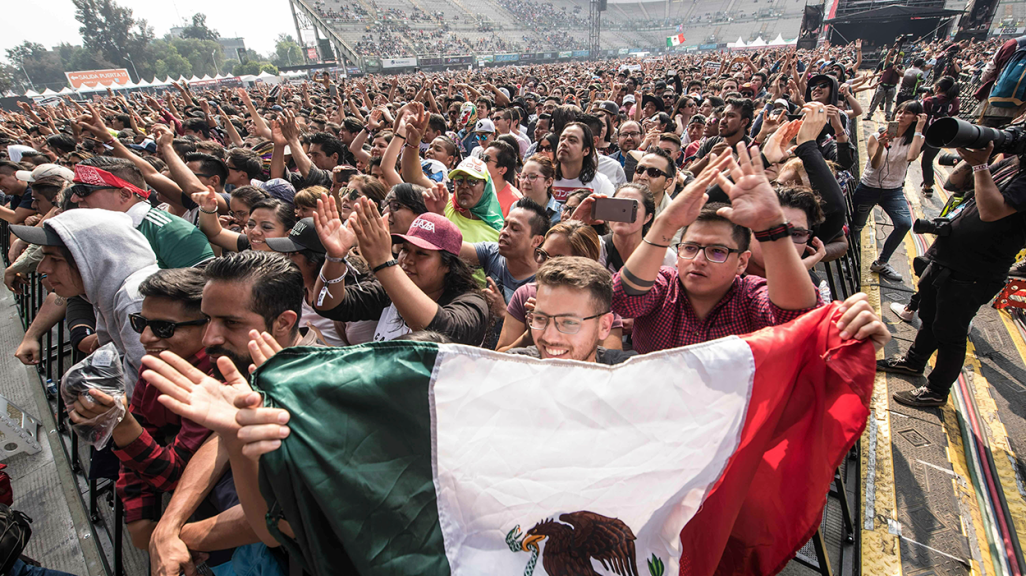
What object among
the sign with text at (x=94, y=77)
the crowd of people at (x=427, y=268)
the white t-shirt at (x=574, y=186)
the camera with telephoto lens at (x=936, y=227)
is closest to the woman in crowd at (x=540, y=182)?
the crowd of people at (x=427, y=268)

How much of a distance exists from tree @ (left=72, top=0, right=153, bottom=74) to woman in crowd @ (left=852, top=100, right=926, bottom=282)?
95828mm

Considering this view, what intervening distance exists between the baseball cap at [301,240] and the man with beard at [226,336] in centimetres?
73

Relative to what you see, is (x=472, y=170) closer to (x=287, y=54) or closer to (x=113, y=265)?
(x=113, y=265)

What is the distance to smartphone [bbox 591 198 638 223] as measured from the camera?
2896mm

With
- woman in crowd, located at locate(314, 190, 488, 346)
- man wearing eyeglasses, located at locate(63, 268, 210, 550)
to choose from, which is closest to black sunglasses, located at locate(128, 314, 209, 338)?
man wearing eyeglasses, located at locate(63, 268, 210, 550)

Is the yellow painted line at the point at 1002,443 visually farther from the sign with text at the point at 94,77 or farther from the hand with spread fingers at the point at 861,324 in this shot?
the sign with text at the point at 94,77

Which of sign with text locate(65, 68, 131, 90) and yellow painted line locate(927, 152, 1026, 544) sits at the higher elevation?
sign with text locate(65, 68, 131, 90)

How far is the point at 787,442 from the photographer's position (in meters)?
1.67

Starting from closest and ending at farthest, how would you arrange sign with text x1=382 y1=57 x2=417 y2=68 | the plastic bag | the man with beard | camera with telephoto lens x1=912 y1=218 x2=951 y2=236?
the plastic bag → the man with beard → camera with telephoto lens x1=912 y1=218 x2=951 y2=236 → sign with text x1=382 y1=57 x2=417 y2=68

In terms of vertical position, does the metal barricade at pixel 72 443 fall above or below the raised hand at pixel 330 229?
below

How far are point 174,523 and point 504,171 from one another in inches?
164

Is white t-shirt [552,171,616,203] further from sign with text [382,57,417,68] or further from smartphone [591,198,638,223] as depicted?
sign with text [382,57,417,68]

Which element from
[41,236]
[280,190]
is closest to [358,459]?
[41,236]

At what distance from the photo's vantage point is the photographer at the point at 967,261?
112 inches
